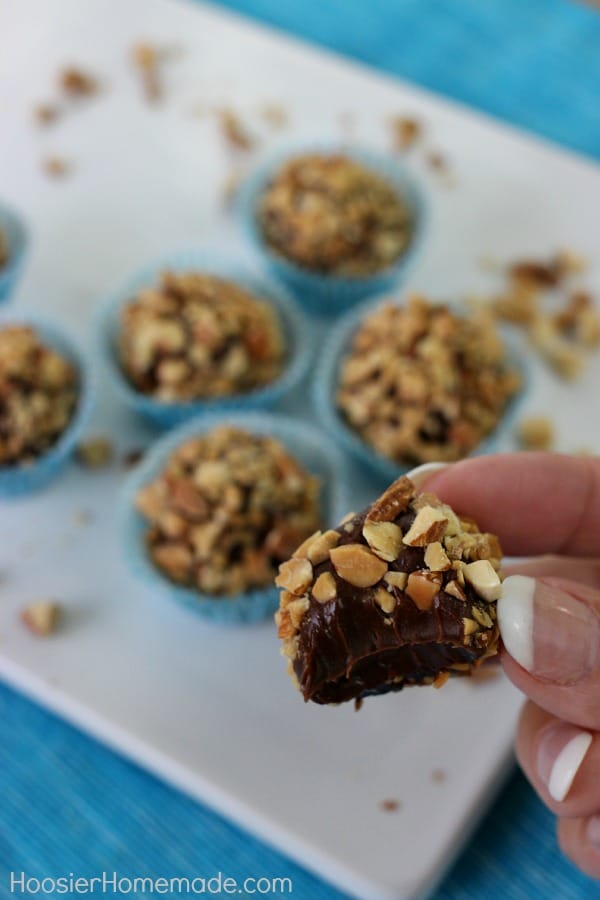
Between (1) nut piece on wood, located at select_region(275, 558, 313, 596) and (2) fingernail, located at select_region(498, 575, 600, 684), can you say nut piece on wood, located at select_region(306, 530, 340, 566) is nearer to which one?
(1) nut piece on wood, located at select_region(275, 558, 313, 596)

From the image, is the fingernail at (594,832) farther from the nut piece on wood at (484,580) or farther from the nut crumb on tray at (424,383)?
the nut crumb on tray at (424,383)

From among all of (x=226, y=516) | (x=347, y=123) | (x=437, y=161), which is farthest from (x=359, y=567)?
(x=347, y=123)

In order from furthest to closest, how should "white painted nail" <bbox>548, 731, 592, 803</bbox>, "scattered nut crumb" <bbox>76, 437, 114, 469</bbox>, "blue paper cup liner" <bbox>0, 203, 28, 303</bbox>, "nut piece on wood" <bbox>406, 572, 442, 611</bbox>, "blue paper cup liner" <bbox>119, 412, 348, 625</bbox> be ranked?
"blue paper cup liner" <bbox>0, 203, 28, 303</bbox>
"scattered nut crumb" <bbox>76, 437, 114, 469</bbox>
"blue paper cup liner" <bbox>119, 412, 348, 625</bbox>
"white painted nail" <bbox>548, 731, 592, 803</bbox>
"nut piece on wood" <bbox>406, 572, 442, 611</bbox>

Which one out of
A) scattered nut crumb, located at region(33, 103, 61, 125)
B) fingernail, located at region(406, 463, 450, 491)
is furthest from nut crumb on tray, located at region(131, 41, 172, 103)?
fingernail, located at region(406, 463, 450, 491)

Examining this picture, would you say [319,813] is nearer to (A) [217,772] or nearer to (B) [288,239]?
(A) [217,772]

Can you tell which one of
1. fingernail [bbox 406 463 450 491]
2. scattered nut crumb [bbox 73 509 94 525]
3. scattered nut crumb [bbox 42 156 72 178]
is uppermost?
scattered nut crumb [bbox 42 156 72 178]

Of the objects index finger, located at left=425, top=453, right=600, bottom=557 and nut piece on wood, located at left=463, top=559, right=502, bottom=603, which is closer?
nut piece on wood, located at left=463, top=559, right=502, bottom=603

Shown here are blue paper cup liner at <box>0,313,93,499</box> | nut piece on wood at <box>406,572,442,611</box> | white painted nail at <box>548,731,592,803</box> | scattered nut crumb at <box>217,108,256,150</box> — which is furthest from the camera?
scattered nut crumb at <box>217,108,256,150</box>
